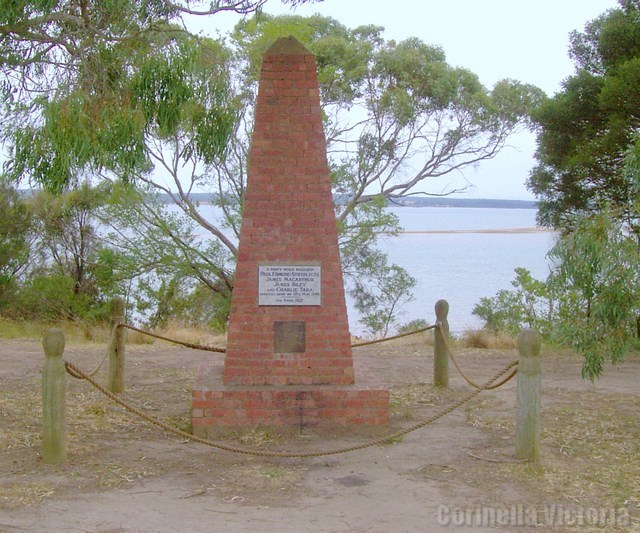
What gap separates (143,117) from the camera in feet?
24.5

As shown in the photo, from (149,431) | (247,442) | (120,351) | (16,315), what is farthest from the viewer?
(16,315)

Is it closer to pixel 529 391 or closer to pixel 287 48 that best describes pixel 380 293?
pixel 287 48

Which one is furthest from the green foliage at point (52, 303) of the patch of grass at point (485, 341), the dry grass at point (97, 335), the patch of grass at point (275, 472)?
the patch of grass at point (275, 472)

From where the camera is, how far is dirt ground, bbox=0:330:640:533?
5145mm

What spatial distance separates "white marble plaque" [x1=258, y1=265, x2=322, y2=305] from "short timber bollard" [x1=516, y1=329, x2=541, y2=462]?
1.90m

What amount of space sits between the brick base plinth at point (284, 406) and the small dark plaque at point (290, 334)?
36cm

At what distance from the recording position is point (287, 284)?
7.24 meters

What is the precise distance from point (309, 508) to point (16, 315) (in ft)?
58.4

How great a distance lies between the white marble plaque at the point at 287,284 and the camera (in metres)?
7.23

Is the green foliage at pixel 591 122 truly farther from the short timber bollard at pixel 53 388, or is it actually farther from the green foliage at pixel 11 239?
the green foliage at pixel 11 239

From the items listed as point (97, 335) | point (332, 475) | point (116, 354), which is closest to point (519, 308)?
point (97, 335)

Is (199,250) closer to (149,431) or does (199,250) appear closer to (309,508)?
(149,431)

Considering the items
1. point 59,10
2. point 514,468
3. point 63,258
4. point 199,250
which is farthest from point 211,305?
point 514,468

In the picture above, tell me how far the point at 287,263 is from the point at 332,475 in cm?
195
